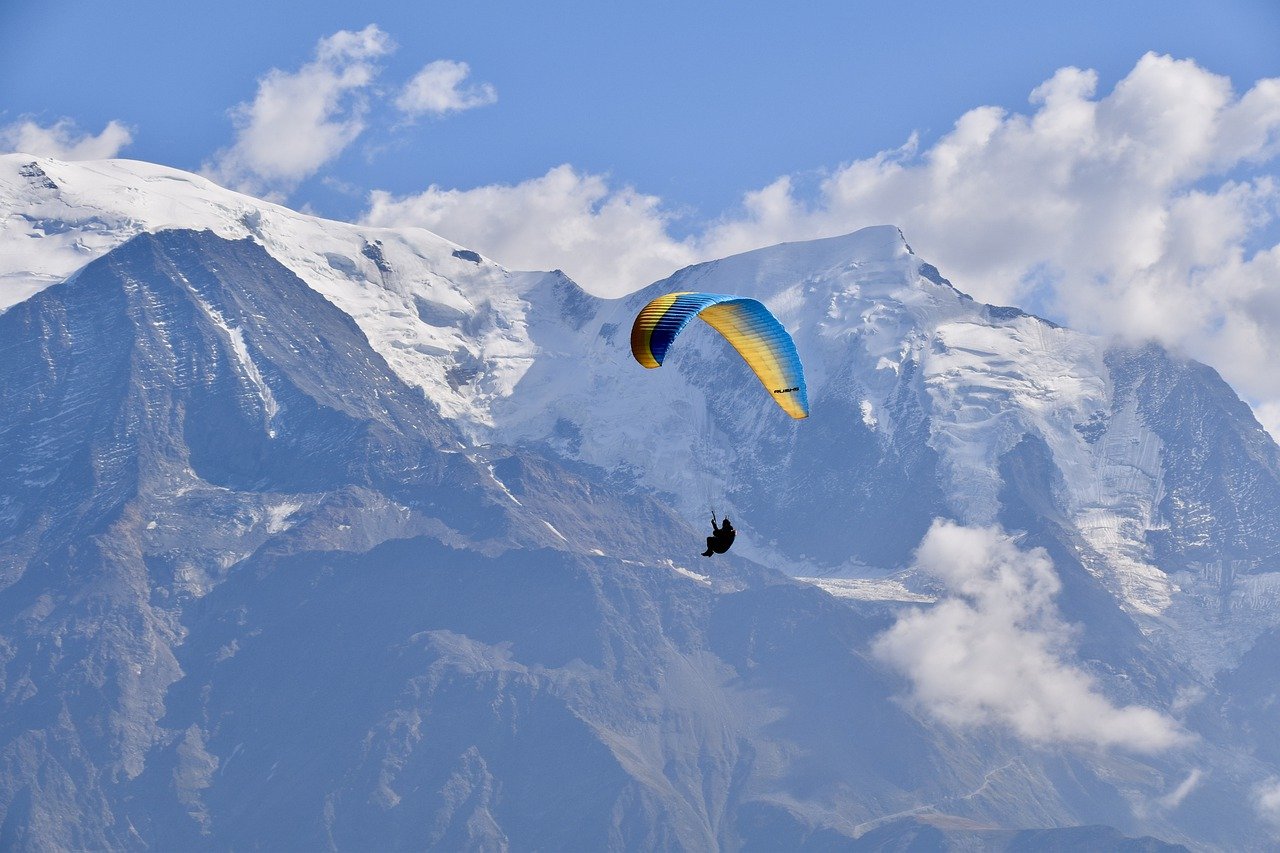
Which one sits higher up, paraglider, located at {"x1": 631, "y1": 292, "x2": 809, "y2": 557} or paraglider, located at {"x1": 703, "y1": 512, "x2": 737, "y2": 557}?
paraglider, located at {"x1": 631, "y1": 292, "x2": 809, "y2": 557}

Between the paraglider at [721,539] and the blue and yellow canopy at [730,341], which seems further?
the blue and yellow canopy at [730,341]

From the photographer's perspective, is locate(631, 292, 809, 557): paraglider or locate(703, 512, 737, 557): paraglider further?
locate(631, 292, 809, 557): paraglider

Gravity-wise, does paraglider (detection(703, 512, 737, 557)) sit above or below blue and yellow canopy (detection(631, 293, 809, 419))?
below

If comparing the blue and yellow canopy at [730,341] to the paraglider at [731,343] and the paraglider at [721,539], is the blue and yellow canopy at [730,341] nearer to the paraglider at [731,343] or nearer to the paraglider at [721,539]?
the paraglider at [731,343]

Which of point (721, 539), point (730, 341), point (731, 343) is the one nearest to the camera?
point (721, 539)

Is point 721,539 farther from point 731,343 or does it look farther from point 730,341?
point 730,341

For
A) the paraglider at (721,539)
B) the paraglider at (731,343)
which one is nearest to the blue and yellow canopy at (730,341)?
the paraglider at (731,343)

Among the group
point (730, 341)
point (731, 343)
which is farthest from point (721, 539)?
point (730, 341)

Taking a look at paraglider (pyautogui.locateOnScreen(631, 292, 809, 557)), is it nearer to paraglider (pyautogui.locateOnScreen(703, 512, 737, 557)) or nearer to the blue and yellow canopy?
the blue and yellow canopy

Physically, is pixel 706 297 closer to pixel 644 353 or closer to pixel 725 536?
pixel 644 353

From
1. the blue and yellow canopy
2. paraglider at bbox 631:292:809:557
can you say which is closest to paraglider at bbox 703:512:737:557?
paraglider at bbox 631:292:809:557

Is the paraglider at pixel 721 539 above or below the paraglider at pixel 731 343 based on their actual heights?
below

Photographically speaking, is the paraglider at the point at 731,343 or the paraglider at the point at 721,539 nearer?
the paraglider at the point at 721,539

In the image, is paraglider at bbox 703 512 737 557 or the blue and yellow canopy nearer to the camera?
paraglider at bbox 703 512 737 557
